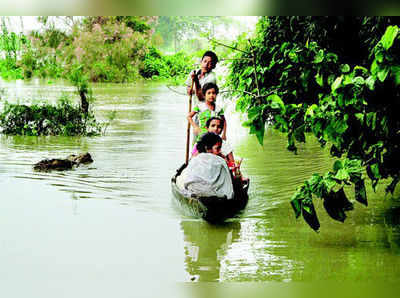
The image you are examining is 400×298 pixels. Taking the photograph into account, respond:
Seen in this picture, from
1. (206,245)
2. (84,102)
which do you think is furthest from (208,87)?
(84,102)

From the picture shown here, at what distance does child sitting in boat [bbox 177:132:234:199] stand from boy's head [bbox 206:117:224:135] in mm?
128

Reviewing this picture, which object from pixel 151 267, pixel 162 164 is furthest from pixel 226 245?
pixel 162 164

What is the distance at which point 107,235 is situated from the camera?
4.21 metres

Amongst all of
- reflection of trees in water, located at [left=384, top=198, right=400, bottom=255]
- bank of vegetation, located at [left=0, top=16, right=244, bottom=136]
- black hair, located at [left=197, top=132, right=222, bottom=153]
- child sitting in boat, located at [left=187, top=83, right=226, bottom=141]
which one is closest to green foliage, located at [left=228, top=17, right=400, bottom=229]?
reflection of trees in water, located at [left=384, top=198, right=400, bottom=255]

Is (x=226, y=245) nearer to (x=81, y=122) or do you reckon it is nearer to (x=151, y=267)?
(x=151, y=267)

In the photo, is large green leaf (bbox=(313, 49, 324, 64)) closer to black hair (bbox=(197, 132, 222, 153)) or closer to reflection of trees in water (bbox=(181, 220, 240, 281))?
reflection of trees in water (bbox=(181, 220, 240, 281))

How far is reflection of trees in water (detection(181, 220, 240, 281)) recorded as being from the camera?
336 cm

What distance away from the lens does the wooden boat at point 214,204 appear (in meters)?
4.05

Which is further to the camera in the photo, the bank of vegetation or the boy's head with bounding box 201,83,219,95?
the bank of vegetation

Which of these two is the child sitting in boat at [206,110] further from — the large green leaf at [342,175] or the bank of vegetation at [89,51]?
the bank of vegetation at [89,51]

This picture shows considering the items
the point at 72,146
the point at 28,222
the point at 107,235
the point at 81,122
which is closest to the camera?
the point at 107,235

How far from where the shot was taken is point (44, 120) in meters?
8.27

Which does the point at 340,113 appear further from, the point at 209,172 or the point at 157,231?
the point at 157,231

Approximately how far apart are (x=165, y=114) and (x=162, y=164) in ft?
16.1
